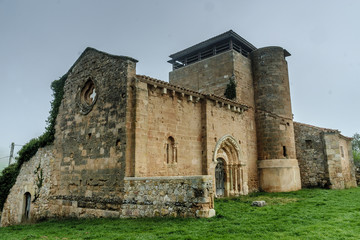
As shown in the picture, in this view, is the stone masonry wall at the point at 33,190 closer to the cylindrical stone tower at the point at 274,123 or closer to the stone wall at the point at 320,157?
the cylindrical stone tower at the point at 274,123

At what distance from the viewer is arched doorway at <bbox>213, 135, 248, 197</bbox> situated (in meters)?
15.6

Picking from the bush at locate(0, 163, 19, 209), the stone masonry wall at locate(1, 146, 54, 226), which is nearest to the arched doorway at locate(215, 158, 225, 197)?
the stone masonry wall at locate(1, 146, 54, 226)

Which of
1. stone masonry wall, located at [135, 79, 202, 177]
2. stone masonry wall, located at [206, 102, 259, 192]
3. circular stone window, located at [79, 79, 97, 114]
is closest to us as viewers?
stone masonry wall, located at [135, 79, 202, 177]

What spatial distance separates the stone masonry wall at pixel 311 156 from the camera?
18.7 m

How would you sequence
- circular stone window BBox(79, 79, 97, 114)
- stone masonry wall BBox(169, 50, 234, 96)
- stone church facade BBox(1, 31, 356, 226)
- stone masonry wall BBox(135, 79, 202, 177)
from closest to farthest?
stone church facade BBox(1, 31, 356, 226), stone masonry wall BBox(135, 79, 202, 177), circular stone window BBox(79, 79, 97, 114), stone masonry wall BBox(169, 50, 234, 96)

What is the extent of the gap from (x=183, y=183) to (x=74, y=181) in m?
6.61

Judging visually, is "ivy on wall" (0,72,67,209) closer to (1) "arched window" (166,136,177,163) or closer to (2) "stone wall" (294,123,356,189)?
(1) "arched window" (166,136,177,163)

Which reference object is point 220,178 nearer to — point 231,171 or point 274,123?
point 231,171

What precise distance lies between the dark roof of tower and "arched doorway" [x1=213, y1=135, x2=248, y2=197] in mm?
6955

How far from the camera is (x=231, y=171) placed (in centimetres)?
1592

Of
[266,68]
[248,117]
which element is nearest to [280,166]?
[248,117]

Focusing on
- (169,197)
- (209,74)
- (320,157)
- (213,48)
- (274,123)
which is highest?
(213,48)

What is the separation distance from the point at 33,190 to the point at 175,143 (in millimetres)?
8500

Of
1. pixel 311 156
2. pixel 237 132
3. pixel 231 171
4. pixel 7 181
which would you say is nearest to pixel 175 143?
pixel 231 171
